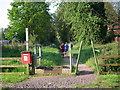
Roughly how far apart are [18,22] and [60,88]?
3049cm

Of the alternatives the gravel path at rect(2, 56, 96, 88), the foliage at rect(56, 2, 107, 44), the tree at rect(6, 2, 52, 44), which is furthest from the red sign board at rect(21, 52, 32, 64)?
the tree at rect(6, 2, 52, 44)

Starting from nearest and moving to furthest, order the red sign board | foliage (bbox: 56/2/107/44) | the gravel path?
the gravel path, the red sign board, foliage (bbox: 56/2/107/44)

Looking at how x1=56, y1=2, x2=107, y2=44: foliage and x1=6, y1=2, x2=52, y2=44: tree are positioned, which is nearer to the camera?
x1=56, y1=2, x2=107, y2=44: foliage

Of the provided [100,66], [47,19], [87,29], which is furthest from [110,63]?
[47,19]

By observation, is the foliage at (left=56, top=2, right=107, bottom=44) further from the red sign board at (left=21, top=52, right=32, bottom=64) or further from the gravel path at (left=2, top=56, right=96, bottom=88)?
the gravel path at (left=2, top=56, right=96, bottom=88)

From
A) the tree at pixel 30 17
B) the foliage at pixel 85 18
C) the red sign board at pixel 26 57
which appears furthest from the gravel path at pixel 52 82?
the tree at pixel 30 17

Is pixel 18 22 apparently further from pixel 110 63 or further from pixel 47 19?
pixel 110 63

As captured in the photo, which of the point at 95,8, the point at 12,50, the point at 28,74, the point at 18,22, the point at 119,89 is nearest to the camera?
the point at 119,89

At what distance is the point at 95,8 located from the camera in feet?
46.5

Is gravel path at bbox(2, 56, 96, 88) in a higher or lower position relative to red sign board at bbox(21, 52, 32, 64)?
lower

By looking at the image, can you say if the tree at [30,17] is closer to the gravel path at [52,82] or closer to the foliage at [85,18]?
the foliage at [85,18]

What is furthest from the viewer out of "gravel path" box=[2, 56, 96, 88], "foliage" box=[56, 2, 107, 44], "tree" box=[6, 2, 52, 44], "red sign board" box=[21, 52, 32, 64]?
"tree" box=[6, 2, 52, 44]

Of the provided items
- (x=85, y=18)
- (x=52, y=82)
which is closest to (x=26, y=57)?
(x=52, y=82)

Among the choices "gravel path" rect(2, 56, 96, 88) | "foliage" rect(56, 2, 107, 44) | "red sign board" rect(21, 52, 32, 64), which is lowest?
"gravel path" rect(2, 56, 96, 88)
